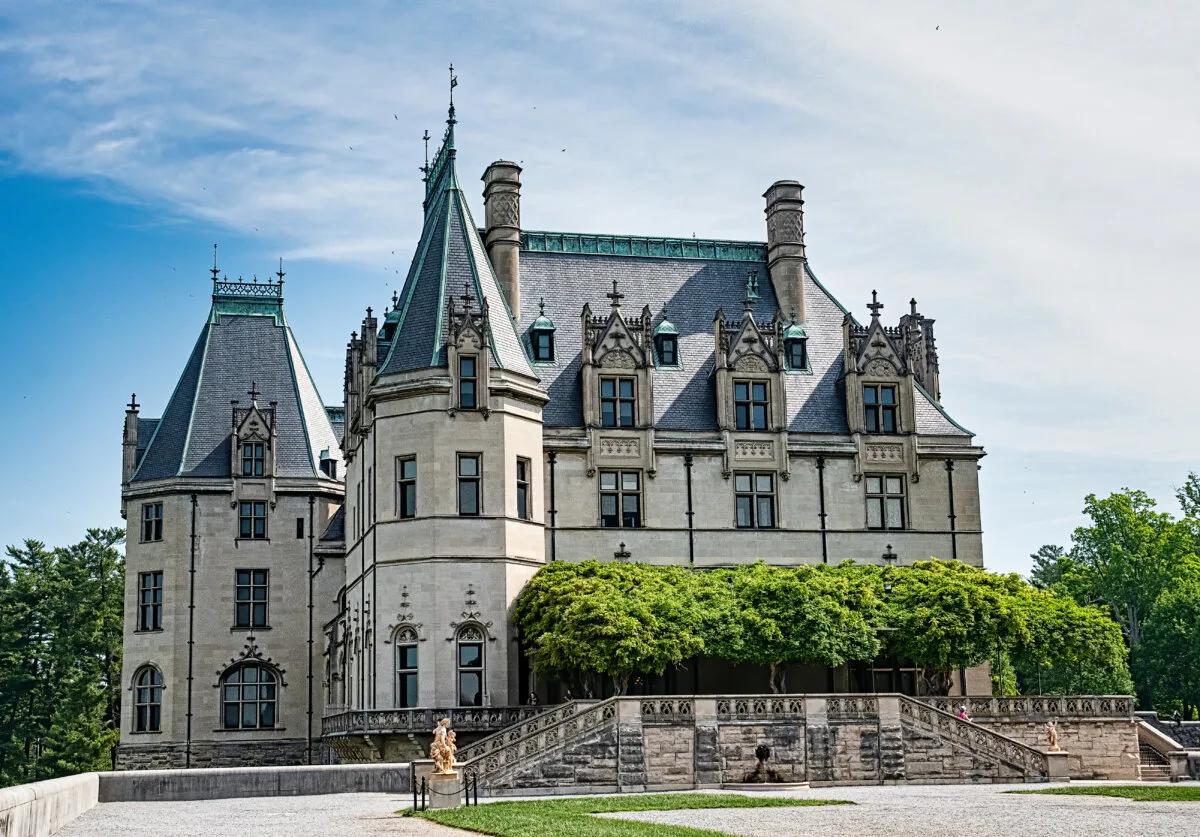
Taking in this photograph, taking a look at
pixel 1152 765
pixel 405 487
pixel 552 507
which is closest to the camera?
pixel 1152 765

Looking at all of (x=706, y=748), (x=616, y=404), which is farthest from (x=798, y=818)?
(x=616, y=404)

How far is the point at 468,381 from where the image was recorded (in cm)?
4891

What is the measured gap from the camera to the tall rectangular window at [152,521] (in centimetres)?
6075

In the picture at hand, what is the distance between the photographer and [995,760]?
4253 cm

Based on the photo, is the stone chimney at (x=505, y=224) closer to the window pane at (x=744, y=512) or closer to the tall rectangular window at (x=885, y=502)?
the window pane at (x=744, y=512)

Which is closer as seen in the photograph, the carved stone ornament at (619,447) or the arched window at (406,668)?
the arched window at (406,668)

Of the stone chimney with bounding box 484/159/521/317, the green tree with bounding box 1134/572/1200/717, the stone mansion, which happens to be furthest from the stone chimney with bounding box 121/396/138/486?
the green tree with bounding box 1134/572/1200/717

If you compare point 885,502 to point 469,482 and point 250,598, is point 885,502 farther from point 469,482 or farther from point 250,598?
point 250,598

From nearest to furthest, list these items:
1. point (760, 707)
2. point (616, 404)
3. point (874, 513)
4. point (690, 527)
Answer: point (760, 707), point (690, 527), point (616, 404), point (874, 513)

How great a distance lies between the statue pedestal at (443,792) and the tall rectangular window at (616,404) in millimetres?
20156

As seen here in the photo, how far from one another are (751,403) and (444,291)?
11.5m

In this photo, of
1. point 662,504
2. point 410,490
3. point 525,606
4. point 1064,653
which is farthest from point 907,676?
point 410,490

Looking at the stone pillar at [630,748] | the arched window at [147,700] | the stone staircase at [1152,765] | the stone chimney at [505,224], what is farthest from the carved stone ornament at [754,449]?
the arched window at [147,700]

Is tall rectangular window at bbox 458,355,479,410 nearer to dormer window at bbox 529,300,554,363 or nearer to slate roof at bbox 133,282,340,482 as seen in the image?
dormer window at bbox 529,300,554,363
